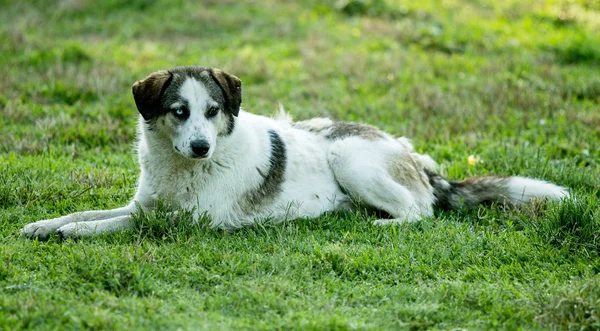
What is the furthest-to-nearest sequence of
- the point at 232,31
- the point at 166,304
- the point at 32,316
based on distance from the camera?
the point at 232,31 → the point at 166,304 → the point at 32,316

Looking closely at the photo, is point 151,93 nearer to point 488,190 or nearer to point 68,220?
point 68,220

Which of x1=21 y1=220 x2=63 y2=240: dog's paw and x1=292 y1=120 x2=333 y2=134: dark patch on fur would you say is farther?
x1=292 y1=120 x2=333 y2=134: dark patch on fur

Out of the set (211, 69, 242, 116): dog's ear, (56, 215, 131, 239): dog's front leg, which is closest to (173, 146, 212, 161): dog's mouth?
(211, 69, 242, 116): dog's ear

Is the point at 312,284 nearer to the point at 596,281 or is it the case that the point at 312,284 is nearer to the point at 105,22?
the point at 596,281

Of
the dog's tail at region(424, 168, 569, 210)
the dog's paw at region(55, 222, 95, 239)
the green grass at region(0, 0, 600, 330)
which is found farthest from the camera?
the dog's tail at region(424, 168, 569, 210)

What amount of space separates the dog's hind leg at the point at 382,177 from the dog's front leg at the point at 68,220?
6.29ft

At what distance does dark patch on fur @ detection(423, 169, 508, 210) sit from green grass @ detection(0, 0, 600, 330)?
0.13m

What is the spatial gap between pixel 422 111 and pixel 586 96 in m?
2.57

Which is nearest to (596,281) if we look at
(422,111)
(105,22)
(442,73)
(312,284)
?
(312,284)

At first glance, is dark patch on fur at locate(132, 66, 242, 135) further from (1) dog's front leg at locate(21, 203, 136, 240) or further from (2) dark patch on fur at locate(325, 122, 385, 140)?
(2) dark patch on fur at locate(325, 122, 385, 140)

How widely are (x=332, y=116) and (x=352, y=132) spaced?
309 cm

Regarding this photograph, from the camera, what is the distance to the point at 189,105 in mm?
5738

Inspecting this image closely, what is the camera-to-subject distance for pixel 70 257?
5.07m

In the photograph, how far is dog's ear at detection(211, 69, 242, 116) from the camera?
19.6ft
